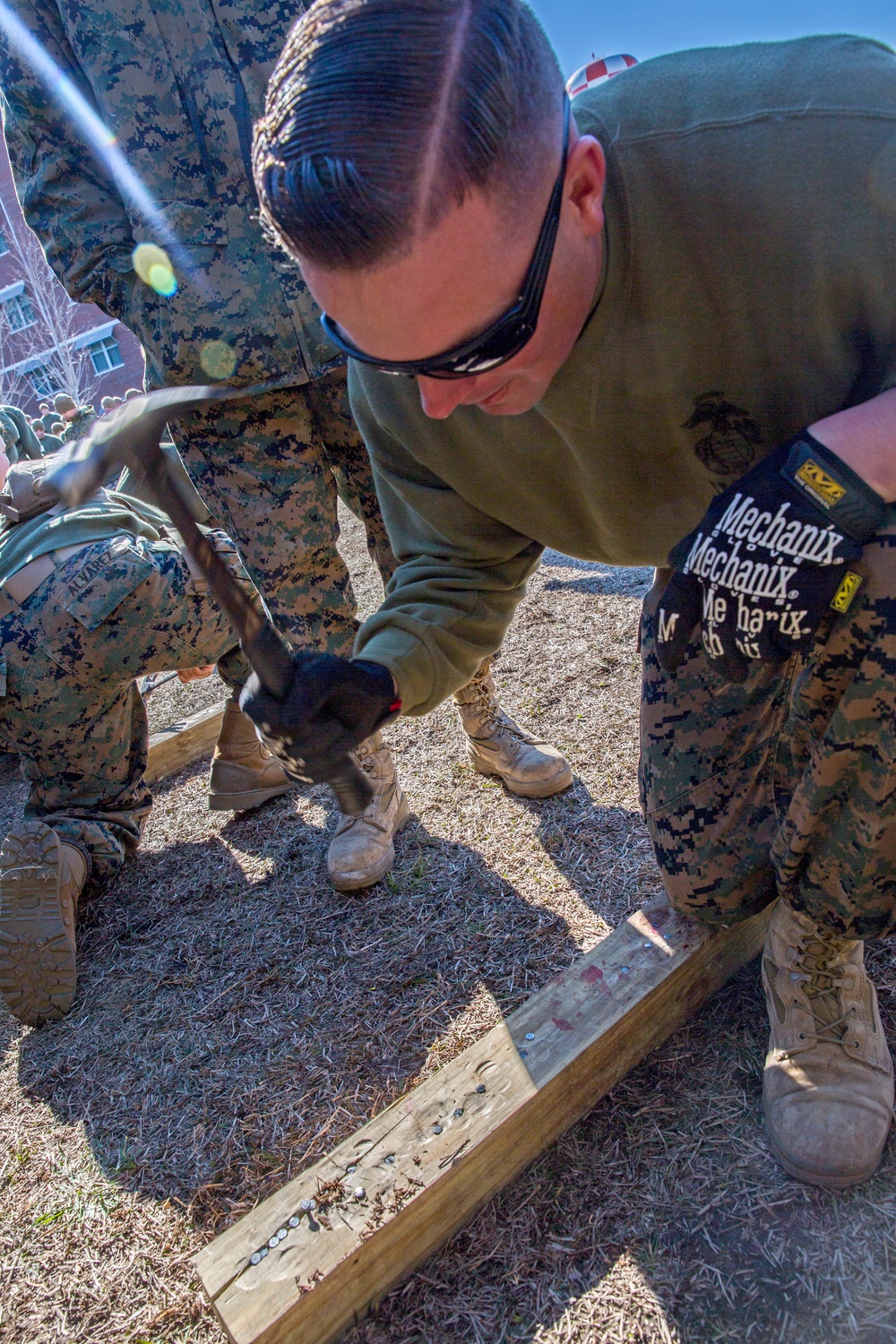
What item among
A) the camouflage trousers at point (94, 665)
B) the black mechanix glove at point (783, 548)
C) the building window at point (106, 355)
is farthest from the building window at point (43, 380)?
the black mechanix glove at point (783, 548)

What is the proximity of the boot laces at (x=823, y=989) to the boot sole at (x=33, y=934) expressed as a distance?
190 centimetres

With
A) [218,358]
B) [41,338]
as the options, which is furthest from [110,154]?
[41,338]

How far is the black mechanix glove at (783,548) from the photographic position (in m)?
1.21

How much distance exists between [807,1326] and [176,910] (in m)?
2.03

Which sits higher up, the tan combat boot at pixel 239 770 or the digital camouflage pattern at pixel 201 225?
the digital camouflage pattern at pixel 201 225

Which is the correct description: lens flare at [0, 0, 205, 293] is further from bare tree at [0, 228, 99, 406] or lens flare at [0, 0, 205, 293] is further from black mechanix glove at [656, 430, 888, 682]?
bare tree at [0, 228, 99, 406]

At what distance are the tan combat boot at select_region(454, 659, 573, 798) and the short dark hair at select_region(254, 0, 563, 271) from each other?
181cm

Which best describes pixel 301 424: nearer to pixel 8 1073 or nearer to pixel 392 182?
pixel 392 182

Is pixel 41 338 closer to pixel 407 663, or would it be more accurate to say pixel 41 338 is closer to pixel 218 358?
pixel 218 358

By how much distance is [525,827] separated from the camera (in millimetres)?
2619

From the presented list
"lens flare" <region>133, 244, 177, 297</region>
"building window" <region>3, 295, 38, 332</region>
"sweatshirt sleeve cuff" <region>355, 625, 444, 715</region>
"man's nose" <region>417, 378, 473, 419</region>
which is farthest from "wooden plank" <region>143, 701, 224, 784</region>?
"building window" <region>3, 295, 38, 332</region>

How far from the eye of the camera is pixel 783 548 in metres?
1.21

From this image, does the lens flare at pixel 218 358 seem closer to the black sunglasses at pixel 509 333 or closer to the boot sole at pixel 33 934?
the black sunglasses at pixel 509 333

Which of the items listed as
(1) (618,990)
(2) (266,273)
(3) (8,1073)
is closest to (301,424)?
(2) (266,273)
